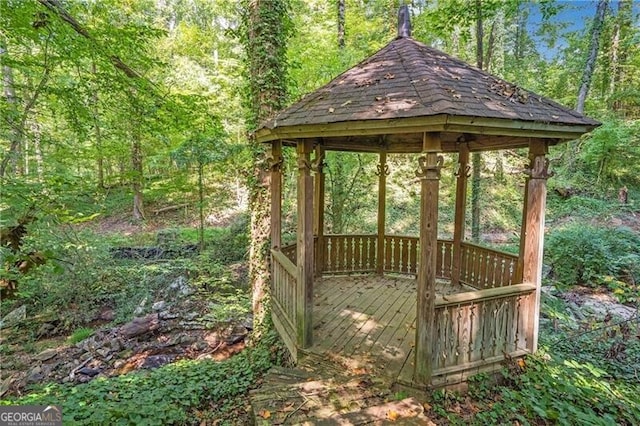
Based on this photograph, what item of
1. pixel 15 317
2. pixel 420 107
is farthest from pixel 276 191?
pixel 15 317

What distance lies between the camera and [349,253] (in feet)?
25.1

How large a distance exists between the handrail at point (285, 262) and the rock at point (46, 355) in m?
5.25

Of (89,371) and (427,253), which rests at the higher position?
(427,253)

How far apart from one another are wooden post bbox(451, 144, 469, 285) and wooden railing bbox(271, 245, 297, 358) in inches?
136

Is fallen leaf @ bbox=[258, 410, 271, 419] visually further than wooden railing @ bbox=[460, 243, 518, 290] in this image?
No

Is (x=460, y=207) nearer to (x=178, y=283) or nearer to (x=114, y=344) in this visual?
(x=114, y=344)

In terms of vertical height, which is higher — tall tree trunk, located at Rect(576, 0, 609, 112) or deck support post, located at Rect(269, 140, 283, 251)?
tall tree trunk, located at Rect(576, 0, 609, 112)

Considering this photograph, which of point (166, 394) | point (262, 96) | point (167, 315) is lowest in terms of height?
point (167, 315)

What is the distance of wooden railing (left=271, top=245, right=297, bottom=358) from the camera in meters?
4.93

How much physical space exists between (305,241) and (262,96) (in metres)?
3.18

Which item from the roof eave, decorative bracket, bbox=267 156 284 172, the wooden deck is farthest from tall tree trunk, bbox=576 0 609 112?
decorative bracket, bbox=267 156 284 172

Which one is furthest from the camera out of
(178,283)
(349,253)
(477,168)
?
(178,283)

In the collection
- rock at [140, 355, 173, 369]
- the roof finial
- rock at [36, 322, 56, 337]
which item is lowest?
rock at [36, 322, 56, 337]

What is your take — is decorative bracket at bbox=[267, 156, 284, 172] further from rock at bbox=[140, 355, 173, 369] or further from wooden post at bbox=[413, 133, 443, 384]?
rock at bbox=[140, 355, 173, 369]
